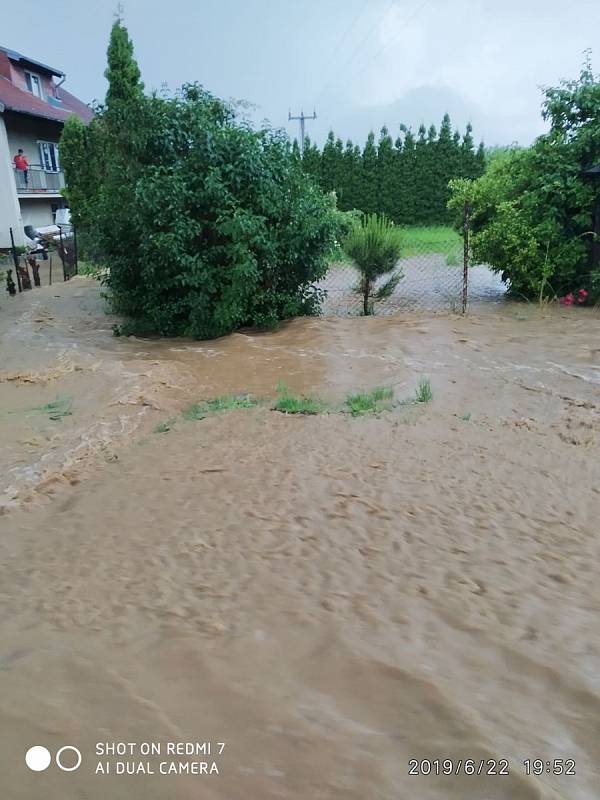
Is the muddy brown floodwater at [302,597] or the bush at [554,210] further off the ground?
the bush at [554,210]

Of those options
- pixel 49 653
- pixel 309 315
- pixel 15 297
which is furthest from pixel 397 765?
pixel 15 297

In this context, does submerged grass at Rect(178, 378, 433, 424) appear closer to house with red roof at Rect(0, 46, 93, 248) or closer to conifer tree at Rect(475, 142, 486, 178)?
house with red roof at Rect(0, 46, 93, 248)

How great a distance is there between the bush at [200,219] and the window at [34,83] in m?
21.3

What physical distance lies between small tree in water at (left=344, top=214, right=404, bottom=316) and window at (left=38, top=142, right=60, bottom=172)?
20.4 meters

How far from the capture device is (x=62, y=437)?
5773mm

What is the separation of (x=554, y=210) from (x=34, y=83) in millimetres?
26280

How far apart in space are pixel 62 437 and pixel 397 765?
15.3 ft

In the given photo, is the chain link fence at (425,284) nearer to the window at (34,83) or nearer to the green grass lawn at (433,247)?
the green grass lawn at (433,247)

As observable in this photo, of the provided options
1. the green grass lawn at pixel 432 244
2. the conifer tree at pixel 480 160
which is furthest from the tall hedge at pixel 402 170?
the green grass lawn at pixel 432 244

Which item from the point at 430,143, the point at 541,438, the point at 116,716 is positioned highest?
the point at 430,143

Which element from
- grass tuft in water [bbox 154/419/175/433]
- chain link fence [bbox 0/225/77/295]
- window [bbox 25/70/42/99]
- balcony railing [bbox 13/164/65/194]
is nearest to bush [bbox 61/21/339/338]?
grass tuft in water [bbox 154/419/175/433]

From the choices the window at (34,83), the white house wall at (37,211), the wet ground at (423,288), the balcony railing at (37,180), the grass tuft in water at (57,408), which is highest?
the window at (34,83)

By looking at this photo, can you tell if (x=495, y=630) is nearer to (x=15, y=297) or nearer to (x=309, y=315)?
(x=309, y=315)

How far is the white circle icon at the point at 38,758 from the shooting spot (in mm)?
1873
